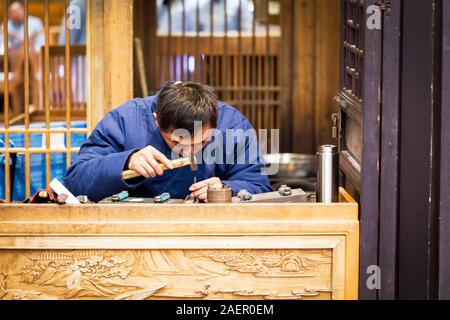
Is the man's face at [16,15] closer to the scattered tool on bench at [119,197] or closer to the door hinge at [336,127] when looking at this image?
the door hinge at [336,127]

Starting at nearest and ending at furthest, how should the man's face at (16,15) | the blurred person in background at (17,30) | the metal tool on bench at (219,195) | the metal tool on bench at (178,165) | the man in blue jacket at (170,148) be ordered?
1. the metal tool on bench at (219,195)
2. the metal tool on bench at (178,165)
3. the man in blue jacket at (170,148)
4. the man's face at (16,15)
5. the blurred person in background at (17,30)

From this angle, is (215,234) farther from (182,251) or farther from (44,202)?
(44,202)

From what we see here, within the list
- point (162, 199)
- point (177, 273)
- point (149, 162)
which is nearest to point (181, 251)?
point (177, 273)

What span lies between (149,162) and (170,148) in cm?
42

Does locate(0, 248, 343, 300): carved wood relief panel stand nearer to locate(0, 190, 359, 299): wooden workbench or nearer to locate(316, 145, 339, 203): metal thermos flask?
locate(0, 190, 359, 299): wooden workbench

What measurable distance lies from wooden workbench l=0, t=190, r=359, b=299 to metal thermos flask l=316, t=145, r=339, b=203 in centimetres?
17

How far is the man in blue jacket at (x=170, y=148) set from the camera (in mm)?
4609

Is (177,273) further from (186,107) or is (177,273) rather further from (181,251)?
(186,107)

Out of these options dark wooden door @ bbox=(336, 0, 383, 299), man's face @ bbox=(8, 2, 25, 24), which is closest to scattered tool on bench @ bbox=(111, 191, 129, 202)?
dark wooden door @ bbox=(336, 0, 383, 299)

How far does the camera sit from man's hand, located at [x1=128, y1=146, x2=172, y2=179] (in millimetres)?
4438

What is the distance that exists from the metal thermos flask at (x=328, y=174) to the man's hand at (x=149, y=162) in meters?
0.72

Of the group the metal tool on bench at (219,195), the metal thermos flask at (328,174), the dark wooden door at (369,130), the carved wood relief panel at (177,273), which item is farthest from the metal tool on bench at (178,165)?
the dark wooden door at (369,130)

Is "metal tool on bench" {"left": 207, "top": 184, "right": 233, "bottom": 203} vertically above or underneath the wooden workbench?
above

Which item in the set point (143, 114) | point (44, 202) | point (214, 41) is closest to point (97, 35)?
point (143, 114)
